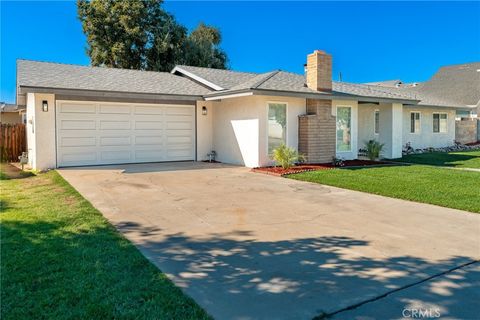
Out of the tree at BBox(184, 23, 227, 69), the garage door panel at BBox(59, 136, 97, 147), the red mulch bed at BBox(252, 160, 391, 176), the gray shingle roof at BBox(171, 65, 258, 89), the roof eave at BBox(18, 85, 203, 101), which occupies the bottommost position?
the red mulch bed at BBox(252, 160, 391, 176)

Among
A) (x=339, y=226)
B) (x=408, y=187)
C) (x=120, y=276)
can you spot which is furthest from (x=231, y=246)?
(x=408, y=187)

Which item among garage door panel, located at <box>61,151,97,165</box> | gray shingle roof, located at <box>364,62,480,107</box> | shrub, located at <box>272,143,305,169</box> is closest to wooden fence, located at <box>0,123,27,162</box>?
garage door panel, located at <box>61,151,97,165</box>

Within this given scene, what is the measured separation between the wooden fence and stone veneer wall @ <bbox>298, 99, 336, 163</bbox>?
1212cm

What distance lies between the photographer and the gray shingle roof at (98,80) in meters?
13.1

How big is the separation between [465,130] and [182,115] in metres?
21.0

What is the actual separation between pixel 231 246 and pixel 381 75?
43685mm

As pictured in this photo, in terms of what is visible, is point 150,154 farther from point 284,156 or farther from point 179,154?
point 284,156

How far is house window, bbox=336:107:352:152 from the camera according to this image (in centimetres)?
1580

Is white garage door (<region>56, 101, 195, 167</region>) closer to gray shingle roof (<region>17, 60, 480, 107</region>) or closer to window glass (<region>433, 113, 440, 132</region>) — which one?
gray shingle roof (<region>17, 60, 480, 107</region>)

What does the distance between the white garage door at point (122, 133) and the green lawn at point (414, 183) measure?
5845 millimetres

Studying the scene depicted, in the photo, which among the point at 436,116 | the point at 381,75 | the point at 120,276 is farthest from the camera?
the point at 381,75

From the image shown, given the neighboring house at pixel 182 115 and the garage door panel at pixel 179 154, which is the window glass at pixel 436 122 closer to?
the neighboring house at pixel 182 115

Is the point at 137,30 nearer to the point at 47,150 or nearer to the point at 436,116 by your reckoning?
the point at 47,150

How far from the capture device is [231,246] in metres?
5.17
